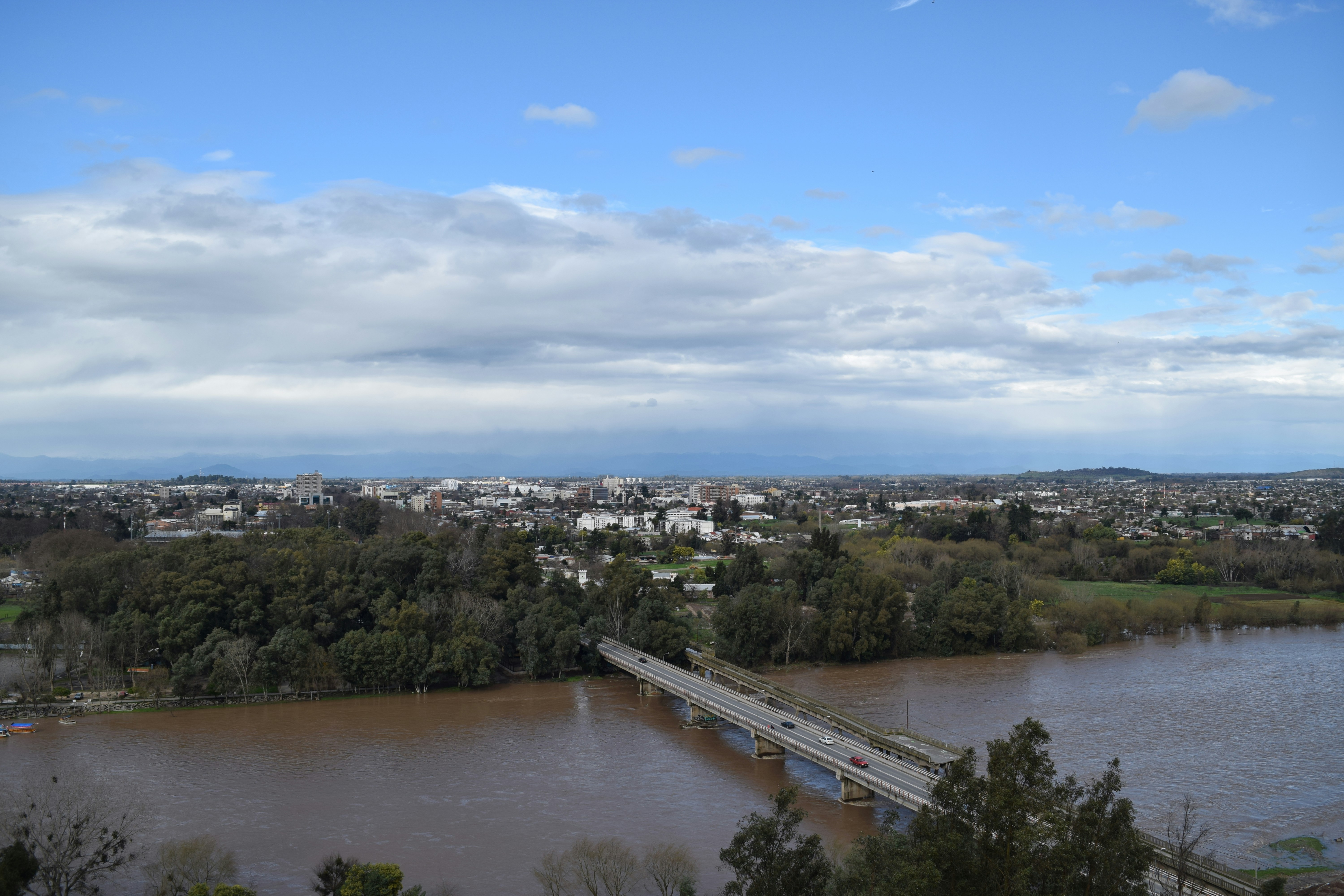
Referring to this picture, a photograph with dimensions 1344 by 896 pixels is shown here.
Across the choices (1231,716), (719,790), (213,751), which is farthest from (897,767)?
(213,751)

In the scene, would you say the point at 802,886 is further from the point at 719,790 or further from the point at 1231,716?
the point at 1231,716

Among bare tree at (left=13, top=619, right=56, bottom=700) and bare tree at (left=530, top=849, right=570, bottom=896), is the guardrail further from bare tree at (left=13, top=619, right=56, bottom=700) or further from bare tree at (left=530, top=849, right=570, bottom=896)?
bare tree at (left=13, top=619, right=56, bottom=700)

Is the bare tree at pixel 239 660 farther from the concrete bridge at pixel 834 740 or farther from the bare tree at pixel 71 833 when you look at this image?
the concrete bridge at pixel 834 740

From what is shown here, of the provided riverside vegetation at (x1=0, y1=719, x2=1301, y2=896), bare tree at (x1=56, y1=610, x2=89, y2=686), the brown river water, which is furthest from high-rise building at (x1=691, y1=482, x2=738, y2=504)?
riverside vegetation at (x1=0, y1=719, x2=1301, y2=896)

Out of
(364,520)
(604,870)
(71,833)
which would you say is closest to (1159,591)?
(604,870)

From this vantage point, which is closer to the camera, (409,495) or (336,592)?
(336,592)

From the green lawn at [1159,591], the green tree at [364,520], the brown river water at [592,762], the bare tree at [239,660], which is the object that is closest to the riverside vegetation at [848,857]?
the brown river water at [592,762]
